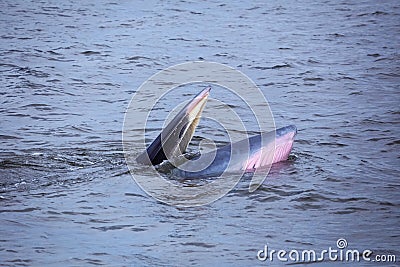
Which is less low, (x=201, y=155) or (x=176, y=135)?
(x=176, y=135)

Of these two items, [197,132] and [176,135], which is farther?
[197,132]

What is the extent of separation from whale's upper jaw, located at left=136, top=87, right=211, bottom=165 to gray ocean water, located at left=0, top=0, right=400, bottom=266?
316mm

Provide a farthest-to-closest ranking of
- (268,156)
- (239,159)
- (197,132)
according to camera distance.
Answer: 1. (197,132)
2. (268,156)
3. (239,159)

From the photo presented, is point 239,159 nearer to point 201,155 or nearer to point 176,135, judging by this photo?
point 201,155

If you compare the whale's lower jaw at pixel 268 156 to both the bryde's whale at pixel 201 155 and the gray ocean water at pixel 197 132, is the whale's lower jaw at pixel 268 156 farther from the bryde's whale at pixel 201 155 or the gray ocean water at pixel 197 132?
the gray ocean water at pixel 197 132

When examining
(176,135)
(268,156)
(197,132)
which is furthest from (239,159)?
(197,132)

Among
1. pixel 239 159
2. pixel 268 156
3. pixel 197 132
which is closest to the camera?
pixel 239 159

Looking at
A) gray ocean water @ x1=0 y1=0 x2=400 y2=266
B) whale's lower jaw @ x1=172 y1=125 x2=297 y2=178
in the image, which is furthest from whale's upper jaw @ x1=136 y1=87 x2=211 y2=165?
gray ocean water @ x1=0 y1=0 x2=400 y2=266

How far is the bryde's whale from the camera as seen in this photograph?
25.4 feet

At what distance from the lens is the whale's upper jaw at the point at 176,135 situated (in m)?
7.77

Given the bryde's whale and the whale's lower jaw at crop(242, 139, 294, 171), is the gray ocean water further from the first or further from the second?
the bryde's whale

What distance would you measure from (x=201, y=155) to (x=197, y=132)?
1.41 metres

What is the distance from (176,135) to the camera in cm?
784

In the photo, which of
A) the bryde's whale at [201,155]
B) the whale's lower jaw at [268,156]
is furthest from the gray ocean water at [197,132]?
the bryde's whale at [201,155]
